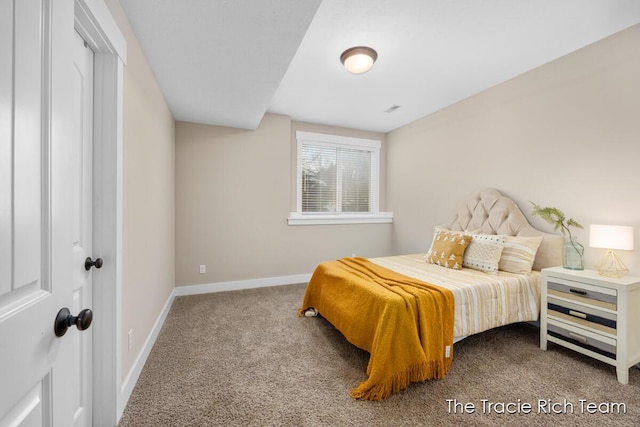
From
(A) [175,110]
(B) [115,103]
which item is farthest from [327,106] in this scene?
(B) [115,103]

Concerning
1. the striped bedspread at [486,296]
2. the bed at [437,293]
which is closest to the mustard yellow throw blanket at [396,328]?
the bed at [437,293]

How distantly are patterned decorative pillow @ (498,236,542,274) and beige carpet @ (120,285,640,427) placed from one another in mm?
A: 613

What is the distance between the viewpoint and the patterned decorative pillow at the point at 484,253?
2568 mm

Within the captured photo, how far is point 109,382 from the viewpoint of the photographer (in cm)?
144

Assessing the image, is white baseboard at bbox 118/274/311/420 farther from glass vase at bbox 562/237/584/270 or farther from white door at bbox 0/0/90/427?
glass vase at bbox 562/237/584/270

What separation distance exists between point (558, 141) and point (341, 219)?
2745 mm

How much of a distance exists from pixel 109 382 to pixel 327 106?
11.2 ft

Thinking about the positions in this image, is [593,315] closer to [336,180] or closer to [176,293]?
[336,180]

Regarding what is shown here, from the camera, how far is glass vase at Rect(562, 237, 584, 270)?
2238 mm

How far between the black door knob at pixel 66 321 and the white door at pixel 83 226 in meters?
0.67

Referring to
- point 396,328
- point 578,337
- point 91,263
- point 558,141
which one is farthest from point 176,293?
point 558,141

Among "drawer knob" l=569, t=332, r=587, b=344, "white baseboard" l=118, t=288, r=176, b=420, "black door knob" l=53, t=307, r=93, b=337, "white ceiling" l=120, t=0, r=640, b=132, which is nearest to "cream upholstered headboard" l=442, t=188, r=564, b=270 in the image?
"drawer knob" l=569, t=332, r=587, b=344

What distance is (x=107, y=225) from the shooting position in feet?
4.67

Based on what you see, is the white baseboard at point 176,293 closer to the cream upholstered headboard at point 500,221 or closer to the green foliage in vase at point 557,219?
the cream upholstered headboard at point 500,221
